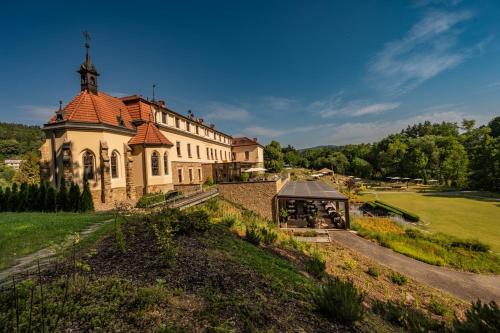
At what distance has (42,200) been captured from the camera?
558 inches

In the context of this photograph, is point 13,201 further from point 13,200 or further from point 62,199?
point 62,199

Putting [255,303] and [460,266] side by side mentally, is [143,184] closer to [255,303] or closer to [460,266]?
[255,303]

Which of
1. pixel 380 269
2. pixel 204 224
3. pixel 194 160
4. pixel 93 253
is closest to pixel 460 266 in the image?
pixel 380 269

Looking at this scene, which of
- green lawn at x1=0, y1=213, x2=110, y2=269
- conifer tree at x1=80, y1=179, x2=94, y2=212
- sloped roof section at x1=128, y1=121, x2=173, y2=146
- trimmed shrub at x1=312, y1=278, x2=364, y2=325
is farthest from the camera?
sloped roof section at x1=128, y1=121, x2=173, y2=146

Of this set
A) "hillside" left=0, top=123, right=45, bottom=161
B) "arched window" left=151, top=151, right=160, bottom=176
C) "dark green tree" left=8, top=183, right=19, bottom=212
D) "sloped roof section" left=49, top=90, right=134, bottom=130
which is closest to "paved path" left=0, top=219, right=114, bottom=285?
"dark green tree" left=8, top=183, right=19, bottom=212

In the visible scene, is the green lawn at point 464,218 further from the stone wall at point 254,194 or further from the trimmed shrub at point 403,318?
the trimmed shrub at point 403,318

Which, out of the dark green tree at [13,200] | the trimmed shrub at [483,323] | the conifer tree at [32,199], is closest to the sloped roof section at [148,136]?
the conifer tree at [32,199]

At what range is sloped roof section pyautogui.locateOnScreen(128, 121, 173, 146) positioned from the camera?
68.3 feet

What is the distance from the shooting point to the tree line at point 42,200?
14.2 m

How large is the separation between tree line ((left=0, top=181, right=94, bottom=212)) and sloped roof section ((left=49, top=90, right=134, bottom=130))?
5.86 m

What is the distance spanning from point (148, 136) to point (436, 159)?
70.1 metres

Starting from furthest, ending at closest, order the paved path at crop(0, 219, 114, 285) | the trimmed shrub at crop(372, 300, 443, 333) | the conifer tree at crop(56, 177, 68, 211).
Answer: the conifer tree at crop(56, 177, 68, 211), the trimmed shrub at crop(372, 300, 443, 333), the paved path at crop(0, 219, 114, 285)

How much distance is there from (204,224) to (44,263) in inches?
181

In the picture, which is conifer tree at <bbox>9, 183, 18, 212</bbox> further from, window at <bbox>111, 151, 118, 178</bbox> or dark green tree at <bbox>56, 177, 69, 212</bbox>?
window at <bbox>111, 151, 118, 178</bbox>
